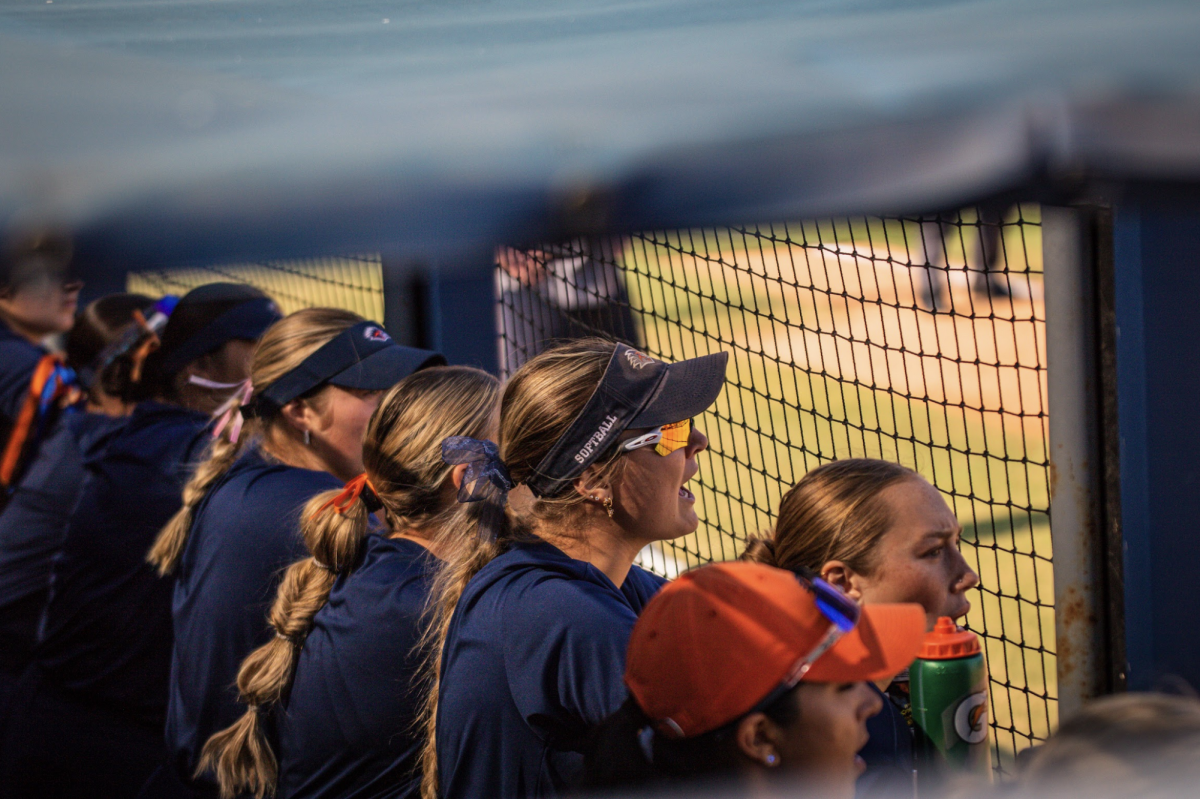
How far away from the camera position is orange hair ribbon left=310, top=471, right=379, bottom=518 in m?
2.25

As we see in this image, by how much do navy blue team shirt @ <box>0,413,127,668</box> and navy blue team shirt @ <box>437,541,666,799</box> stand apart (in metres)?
1.87

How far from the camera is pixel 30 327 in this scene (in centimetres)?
372

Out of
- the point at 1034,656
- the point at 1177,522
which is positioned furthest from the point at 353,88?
the point at 1034,656

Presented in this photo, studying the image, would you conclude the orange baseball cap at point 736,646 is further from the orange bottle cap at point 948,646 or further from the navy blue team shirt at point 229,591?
the navy blue team shirt at point 229,591

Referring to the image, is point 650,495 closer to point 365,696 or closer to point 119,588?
point 365,696

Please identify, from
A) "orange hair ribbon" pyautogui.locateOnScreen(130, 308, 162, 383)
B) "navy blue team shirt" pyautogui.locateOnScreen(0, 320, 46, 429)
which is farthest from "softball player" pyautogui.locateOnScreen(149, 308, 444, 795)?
"navy blue team shirt" pyautogui.locateOnScreen(0, 320, 46, 429)

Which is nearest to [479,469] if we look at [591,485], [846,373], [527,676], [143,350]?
[591,485]

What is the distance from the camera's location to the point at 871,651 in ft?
4.92

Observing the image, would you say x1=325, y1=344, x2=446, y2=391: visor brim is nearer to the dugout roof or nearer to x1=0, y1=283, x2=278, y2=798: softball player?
x1=0, y1=283, x2=278, y2=798: softball player

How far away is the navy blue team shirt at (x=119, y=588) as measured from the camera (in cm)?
293

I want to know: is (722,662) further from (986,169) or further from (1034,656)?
(1034,656)

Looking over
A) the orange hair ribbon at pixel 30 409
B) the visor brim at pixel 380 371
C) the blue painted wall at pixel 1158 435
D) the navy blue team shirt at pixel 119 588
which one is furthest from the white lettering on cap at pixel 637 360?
the orange hair ribbon at pixel 30 409

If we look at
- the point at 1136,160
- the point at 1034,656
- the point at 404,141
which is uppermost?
the point at 404,141

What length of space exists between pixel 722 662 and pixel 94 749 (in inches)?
83.3
